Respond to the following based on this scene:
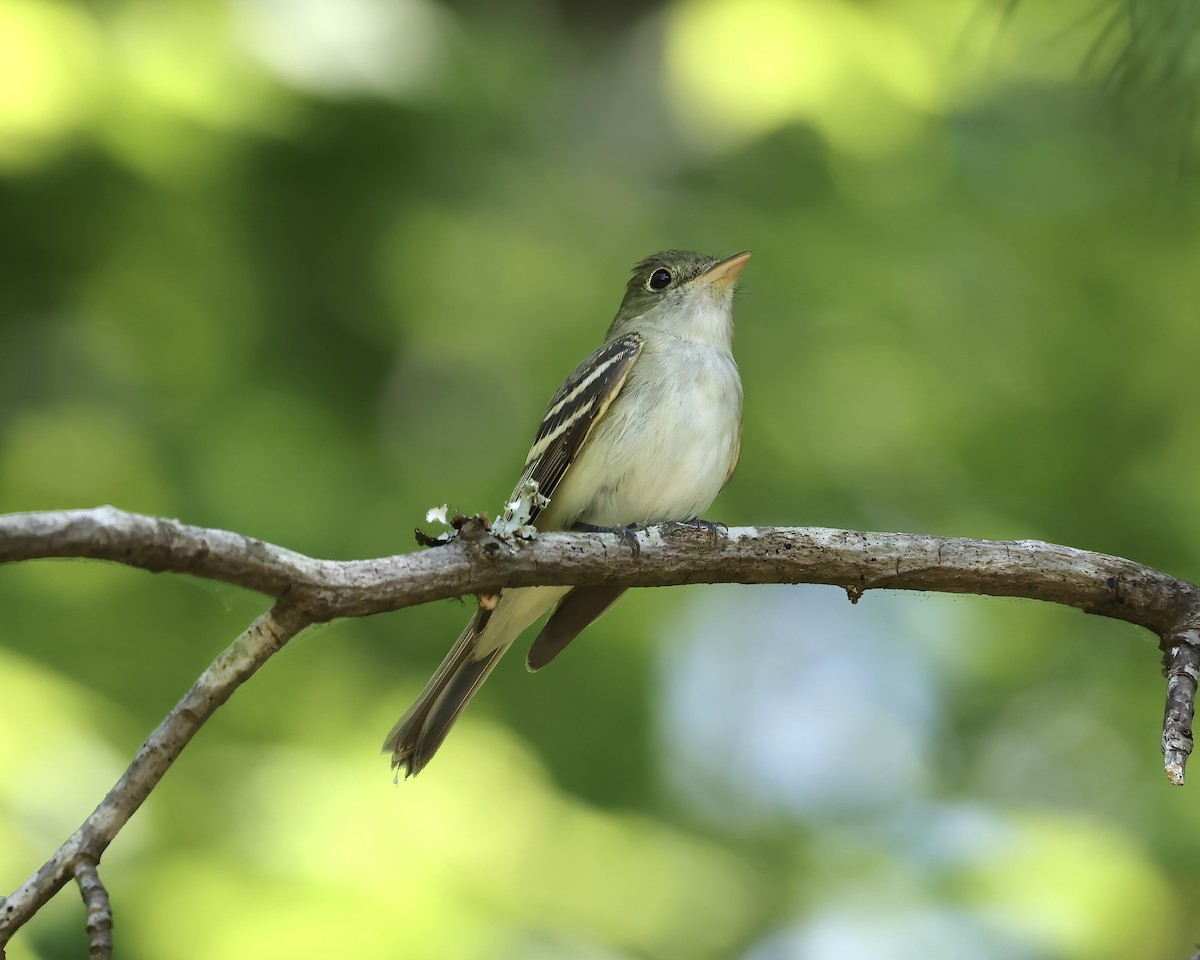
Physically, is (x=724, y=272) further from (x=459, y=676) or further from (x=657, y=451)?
(x=459, y=676)

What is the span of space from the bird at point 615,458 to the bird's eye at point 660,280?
55 centimetres

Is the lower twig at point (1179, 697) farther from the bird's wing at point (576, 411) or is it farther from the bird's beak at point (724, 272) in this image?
the bird's beak at point (724, 272)

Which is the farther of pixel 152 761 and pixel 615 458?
pixel 615 458

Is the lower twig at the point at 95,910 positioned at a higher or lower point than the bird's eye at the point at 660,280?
lower

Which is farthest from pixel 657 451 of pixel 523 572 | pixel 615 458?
pixel 523 572

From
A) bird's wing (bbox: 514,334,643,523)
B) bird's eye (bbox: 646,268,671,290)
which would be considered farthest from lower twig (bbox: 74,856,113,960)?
bird's eye (bbox: 646,268,671,290)

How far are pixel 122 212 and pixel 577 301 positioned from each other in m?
2.33

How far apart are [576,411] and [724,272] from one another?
102 cm

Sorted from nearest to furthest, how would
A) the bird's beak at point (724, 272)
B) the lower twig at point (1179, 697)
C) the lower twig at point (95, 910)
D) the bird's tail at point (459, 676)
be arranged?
the lower twig at point (95, 910), the lower twig at point (1179, 697), the bird's tail at point (459, 676), the bird's beak at point (724, 272)

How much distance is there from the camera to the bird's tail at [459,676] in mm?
4367

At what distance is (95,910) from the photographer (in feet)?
7.85

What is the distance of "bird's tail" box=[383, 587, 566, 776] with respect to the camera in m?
4.37

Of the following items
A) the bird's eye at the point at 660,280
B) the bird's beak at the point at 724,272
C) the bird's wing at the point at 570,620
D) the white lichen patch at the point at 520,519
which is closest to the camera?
the white lichen patch at the point at 520,519

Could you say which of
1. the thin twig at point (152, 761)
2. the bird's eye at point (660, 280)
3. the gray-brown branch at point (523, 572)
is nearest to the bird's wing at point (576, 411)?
the bird's eye at point (660, 280)
